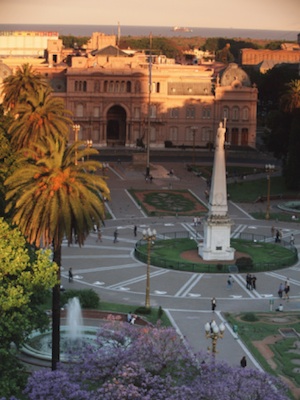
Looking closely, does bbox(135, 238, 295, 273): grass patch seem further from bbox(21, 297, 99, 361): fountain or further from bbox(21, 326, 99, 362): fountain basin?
bbox(21, 326, 99, 362): fountain basin

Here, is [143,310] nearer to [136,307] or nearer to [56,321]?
[136,307]

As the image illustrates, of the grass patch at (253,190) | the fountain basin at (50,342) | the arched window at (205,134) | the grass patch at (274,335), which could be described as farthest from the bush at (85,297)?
the arched window at (205,134)

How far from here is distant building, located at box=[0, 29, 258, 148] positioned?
124 metres

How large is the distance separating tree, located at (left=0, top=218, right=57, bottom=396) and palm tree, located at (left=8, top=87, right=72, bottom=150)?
22.3 meters

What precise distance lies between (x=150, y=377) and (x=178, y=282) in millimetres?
26312

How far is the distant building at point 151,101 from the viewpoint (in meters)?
124

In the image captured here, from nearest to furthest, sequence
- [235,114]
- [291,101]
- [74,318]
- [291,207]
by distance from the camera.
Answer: [74,318], [291,207], [291,101], [235,114]

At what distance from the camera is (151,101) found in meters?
124

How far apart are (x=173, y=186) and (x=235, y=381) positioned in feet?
209

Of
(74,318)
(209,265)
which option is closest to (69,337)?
(74,318)

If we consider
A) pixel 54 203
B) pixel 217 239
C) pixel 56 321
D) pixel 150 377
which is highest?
pixel 54 203

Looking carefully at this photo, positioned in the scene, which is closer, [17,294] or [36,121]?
[17,294]

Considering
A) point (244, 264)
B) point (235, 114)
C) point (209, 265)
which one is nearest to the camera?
point (244, 264)

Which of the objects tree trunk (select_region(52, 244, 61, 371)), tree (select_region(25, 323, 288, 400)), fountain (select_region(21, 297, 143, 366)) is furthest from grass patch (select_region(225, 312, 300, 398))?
tree (select_region(25, 323, 288, 400))
